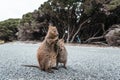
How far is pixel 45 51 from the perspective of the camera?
692 centimetres

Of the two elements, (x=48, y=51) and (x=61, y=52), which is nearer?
(x=48, y=51)

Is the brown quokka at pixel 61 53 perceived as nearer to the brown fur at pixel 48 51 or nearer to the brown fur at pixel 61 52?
the brown fur at pixel 61 52

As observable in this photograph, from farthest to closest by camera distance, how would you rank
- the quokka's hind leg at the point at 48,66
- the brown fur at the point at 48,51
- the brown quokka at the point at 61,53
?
the brown quokka at the point at 61,53 < the quokka's hind leg at the point at 48,66 < the brown fur at the point at 48,51

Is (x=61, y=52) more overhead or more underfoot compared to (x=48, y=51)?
more underfoot

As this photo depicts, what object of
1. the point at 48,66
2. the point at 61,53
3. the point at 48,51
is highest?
the point at 48,51

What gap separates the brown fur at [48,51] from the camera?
681 cm

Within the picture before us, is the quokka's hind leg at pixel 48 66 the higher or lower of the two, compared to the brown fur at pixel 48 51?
lower

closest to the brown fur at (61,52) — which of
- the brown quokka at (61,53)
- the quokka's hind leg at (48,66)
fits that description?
the brown quokka at (61,53)

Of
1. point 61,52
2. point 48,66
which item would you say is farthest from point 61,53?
point 48,66

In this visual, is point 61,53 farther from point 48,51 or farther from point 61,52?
point 48,51

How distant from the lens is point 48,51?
22.7 feet

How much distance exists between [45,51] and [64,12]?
2085 cm

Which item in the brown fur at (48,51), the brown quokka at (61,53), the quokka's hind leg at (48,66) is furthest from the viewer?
the brown quokka at (61,53)

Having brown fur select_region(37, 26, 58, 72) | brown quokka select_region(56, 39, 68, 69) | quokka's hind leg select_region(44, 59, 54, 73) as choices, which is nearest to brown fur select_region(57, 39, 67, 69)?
brown quokka select_region(56, 39, 68, 69)
